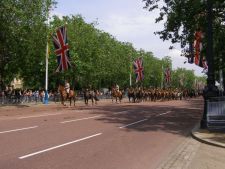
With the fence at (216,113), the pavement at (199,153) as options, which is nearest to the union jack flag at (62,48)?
the fence at (216,113)

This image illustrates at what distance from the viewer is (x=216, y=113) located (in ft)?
74.5

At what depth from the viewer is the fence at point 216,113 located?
2238 centimetres

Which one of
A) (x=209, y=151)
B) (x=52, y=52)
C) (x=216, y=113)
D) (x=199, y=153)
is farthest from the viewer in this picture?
(x=52, y=52)

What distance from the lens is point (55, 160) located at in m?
12.9

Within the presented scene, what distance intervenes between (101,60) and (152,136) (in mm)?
67646

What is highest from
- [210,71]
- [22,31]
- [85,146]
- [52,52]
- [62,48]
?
[52,52]

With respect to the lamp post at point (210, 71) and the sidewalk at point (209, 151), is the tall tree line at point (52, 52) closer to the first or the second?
the lamp post at point (210, 71)

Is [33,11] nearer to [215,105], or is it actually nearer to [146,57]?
[215,105]

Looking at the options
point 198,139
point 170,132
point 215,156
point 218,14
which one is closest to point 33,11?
point 218,14

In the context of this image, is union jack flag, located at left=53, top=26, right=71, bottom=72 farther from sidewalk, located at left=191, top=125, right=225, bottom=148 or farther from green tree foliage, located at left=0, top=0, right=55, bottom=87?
sidewalk, located at left=191, top=125, right=225, bottom=148

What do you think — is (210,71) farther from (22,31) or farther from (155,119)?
(22,31)

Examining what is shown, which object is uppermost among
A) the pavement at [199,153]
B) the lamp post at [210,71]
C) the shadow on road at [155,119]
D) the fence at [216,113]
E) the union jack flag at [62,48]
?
the union jack flag at [62,48]

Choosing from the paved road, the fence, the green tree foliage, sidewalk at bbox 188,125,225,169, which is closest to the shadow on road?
the paved road

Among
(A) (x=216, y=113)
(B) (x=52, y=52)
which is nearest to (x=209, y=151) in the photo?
(A) (x=216, y=113)
